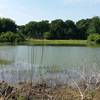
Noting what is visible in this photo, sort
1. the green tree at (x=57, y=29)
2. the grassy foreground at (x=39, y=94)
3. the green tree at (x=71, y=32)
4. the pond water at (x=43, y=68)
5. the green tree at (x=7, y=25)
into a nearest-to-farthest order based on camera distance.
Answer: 1. the grassy foreground at (x=39, y=94)
2. the pond water at (x=43, y=68)
3. the green tree at (x=57, y=29)
4. the green tree at (x=7, y=25)
5. the green tree at (x=71, y=32)

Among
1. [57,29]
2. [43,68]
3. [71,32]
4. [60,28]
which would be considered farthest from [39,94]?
[60,28]

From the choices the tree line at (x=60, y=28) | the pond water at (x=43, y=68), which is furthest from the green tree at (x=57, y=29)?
the pond water at (x=43, y=68)

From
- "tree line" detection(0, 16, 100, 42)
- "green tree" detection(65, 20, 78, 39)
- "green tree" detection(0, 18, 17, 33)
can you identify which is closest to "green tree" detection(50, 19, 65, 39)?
"tree line" detection(0, 16, 100, 42)

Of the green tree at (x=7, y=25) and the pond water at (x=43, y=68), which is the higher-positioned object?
the green tree at (x=7, y=25)

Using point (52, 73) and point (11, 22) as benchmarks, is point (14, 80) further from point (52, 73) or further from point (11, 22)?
point (11, 22)

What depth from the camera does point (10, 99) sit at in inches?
339

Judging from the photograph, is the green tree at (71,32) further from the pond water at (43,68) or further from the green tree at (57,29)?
the pond water at (43,68)

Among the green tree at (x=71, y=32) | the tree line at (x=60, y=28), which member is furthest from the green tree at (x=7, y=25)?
the green tree at (x=71, y=32)

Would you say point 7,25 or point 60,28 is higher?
point 7,25

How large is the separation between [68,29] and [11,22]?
1735 centimetres

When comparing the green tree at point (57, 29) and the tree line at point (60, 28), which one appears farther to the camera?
the green tree at point (57, 29)

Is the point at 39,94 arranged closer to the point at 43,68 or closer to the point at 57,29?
the point at 43,68

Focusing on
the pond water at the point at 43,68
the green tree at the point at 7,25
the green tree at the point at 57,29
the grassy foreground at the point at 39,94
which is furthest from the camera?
the green tree at the point at 7,25

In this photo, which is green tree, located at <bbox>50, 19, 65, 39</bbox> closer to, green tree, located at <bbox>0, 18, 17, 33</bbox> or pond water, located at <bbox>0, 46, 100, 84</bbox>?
green tree, located at <bbox>0, 18, 17, 33</bbox>
